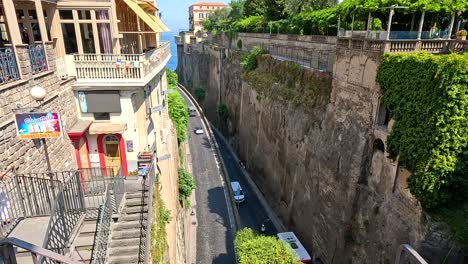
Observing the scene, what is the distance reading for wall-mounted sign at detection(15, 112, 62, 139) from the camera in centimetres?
765

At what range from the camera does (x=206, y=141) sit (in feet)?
141

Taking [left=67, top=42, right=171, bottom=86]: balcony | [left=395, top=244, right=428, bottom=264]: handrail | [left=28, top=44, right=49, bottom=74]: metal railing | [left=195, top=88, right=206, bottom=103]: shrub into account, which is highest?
[left=28, top=44, right=49, bottom=74]: metal railing

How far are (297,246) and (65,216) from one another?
1651 cm

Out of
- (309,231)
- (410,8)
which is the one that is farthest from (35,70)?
(309,231)

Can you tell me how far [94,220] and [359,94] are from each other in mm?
12838

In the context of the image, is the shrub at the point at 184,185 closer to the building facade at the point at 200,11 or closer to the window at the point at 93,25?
the window at the point at 93,25

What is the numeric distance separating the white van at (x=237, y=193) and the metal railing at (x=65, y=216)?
2083cm

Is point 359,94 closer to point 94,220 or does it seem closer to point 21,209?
point 94,220

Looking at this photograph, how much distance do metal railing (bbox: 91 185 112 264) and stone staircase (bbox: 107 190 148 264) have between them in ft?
1.47

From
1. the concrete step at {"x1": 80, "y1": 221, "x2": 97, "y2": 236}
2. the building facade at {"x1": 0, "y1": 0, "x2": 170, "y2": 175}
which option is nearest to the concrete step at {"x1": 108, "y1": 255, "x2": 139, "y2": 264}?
the concrete step at {"x1": 80, "y1": 221, "x2": 97, "y2": 236}

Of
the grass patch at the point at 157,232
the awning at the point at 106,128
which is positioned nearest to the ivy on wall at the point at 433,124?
the grass patch at the point at 157,232

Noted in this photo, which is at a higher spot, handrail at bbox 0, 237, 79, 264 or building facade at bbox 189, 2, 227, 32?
building facade at bbox 189, 2, 227, 32

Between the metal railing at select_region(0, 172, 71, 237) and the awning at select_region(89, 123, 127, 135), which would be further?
the awning at select_region(89, 123, 127, 135)

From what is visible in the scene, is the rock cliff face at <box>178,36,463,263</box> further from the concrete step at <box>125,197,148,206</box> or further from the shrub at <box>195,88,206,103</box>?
the shrub at <box>195,88,206,103</box>
